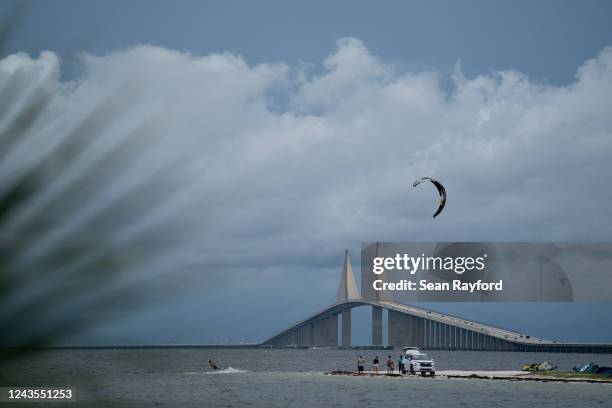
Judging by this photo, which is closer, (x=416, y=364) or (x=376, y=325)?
(x=416, y=364)

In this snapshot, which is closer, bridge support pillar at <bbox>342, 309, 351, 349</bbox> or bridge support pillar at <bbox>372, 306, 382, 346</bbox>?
bridge support pillar at <bbox>372, 306, 382, 346</bbox>

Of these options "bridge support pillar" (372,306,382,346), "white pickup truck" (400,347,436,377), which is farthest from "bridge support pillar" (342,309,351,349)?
"white pickup truck" (400,347,436,377)

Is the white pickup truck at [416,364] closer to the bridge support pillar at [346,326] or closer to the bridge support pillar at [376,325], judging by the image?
the bridge support pillar at [376,325]

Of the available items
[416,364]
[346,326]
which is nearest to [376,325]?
[346,326]

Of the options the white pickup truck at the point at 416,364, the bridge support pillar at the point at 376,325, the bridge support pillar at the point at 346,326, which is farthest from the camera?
the bridge support pillar at the point at 346,326

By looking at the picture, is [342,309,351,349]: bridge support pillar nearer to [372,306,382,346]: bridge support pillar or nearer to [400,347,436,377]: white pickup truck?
[372,306,382,346]: bridge support pillar

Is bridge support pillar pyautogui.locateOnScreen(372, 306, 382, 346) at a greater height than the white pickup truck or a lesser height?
greater

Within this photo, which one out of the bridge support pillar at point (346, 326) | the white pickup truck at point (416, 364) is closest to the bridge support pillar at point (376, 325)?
the bridge support pillar at point (346, 326)

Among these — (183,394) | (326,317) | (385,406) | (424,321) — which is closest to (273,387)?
(183,394)

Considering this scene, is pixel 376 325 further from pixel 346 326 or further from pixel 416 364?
pixel 416 364
